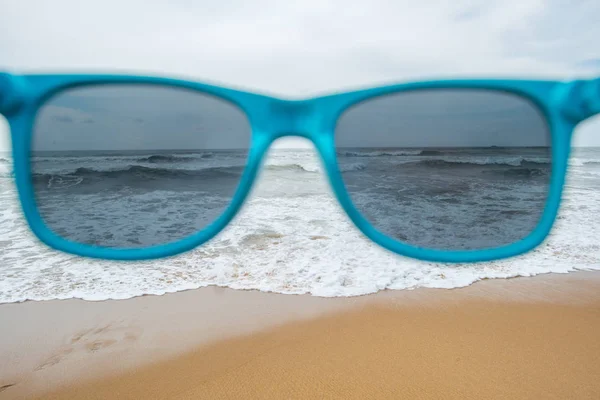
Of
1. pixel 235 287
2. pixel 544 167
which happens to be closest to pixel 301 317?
pixel 235 287

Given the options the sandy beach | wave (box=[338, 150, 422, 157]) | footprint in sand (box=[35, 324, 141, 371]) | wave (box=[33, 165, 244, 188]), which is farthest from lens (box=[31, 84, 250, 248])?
footprint in sand (box=[35, 324, 141, 371])

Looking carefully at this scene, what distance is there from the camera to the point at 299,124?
3.48ft

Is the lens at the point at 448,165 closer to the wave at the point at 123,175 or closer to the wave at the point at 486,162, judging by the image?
the wave at the point at 486,162

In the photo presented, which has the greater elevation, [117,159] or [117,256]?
[117,159]

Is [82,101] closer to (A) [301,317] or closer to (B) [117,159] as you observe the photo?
(B) [117,159]

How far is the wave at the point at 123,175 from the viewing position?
1113 millimetres

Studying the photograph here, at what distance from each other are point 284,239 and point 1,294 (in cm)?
190

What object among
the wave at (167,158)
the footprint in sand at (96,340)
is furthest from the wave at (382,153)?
the footprint in sand at (96,340)

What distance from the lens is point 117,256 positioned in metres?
1.11

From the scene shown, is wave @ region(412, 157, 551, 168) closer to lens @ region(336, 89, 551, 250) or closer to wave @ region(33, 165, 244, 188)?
lens @ region(336, 89, 551, 250)

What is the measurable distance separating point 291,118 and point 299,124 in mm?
28

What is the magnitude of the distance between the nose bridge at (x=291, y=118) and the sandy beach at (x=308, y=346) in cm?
96

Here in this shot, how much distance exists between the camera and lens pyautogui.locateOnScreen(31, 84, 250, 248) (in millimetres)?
1088

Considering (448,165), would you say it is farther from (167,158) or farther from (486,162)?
(167,158)
